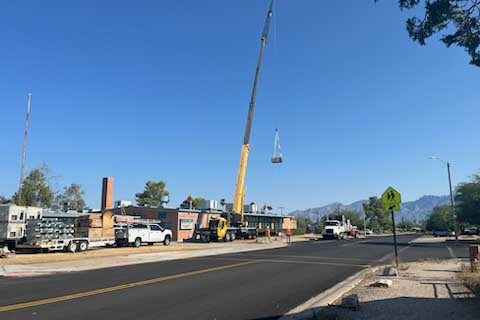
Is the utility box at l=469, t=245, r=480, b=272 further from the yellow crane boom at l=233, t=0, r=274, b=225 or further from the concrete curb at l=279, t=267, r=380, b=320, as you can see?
the yellow crane boom at l=233, t=0, r=274, b=225

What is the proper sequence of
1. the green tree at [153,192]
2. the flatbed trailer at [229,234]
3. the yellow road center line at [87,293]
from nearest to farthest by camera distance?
the yellow road center line at [87,293], the flatbed trailer at [229,234], the green tree at [153,192]

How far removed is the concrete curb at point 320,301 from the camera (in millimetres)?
8873

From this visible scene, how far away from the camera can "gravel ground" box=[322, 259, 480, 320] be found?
840 cm

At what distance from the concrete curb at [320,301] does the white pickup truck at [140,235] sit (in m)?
22.3

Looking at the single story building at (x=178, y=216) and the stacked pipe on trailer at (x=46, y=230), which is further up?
the single story building at (x=178, y=216)

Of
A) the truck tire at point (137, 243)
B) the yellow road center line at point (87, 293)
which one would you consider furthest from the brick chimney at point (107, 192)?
the yellow road center line at point (87, 293)

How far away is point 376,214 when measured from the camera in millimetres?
143625

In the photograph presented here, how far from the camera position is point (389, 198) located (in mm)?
18234

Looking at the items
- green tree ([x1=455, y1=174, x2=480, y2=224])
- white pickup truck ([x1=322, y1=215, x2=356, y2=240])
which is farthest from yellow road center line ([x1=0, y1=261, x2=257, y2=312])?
green tree ([x1=455, y1=174, x2=480, y2=224])

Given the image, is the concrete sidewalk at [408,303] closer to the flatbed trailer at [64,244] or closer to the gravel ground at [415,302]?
the gravel ground at [415,302]

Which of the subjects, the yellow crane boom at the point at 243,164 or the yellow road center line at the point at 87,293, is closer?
the yellow road center line at the point at 87,293

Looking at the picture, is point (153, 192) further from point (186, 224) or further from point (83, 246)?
point (83, 246)

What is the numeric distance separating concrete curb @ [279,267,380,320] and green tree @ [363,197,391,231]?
130 m

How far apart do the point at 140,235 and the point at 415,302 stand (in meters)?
27.9
